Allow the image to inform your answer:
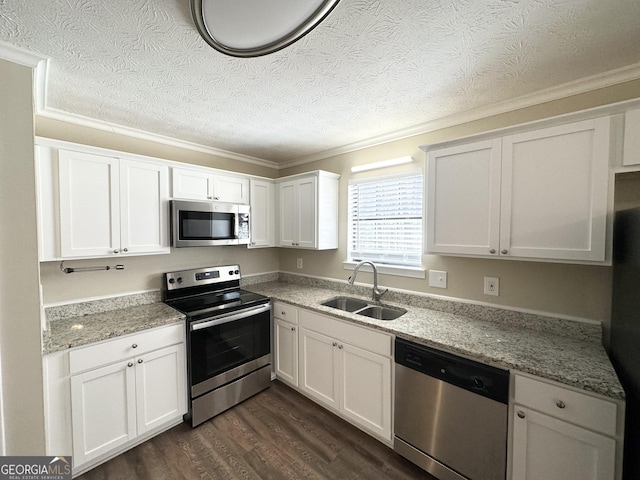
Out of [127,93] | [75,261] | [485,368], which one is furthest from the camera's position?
[75,261]

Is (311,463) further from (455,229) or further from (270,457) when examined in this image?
(455,229)

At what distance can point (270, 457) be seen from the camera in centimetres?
182

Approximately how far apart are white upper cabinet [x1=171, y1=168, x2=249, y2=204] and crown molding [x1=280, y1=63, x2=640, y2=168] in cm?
128

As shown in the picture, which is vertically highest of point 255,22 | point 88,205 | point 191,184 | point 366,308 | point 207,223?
point 255,22

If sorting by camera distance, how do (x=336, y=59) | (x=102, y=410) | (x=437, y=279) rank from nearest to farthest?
(x=336, y=59) → (x=102, y=410) → (x=437, y=279)

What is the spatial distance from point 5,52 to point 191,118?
986 mm

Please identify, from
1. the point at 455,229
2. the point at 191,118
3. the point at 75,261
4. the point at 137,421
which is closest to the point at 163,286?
the point at 75,261

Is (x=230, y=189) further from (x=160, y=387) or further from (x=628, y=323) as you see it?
(x=628, y=323)

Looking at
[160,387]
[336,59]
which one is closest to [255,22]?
[336,59]

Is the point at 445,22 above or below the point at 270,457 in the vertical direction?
above

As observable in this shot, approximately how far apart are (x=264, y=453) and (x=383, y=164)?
→ 2.55 meters

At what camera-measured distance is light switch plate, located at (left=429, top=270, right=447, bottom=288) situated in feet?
7.07

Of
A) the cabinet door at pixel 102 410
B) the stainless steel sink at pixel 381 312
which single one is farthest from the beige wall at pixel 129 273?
the stainless steel sink at pixel 381 312

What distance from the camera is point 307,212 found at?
2838 millimetres
